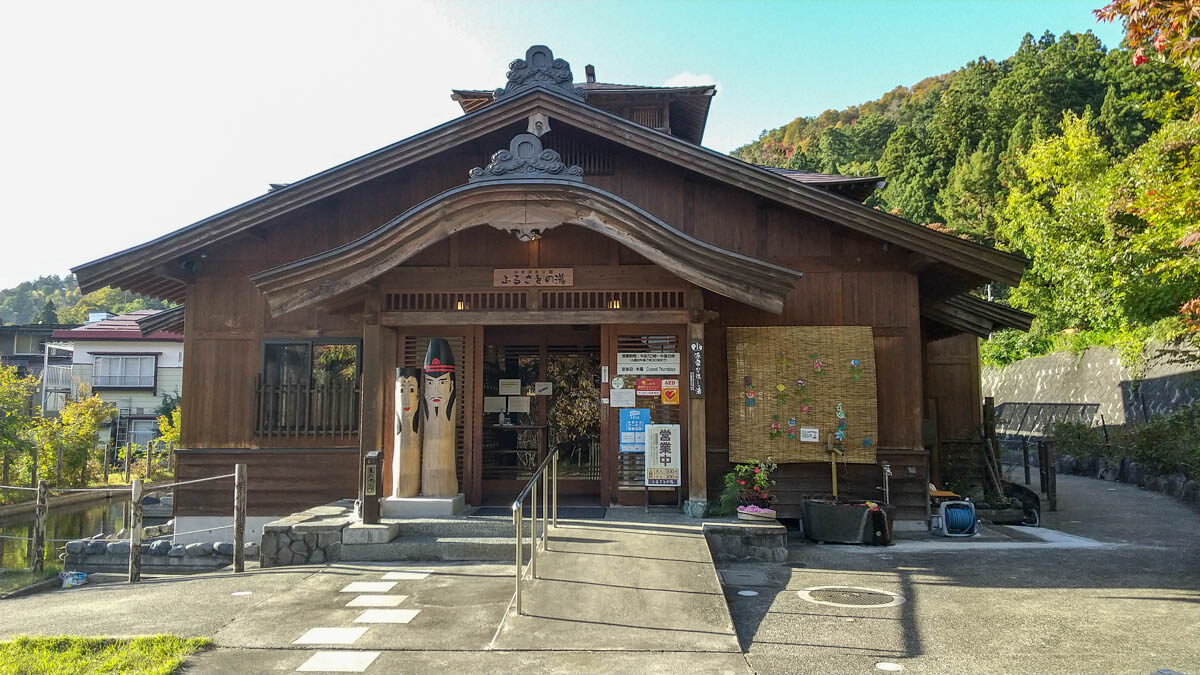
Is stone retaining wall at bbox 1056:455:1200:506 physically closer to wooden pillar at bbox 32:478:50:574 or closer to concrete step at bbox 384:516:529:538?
concrete step at bbox 384:516:529:538

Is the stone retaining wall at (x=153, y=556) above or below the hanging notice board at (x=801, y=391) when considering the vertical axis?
below

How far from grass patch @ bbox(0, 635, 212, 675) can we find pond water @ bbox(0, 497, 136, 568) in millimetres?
8162

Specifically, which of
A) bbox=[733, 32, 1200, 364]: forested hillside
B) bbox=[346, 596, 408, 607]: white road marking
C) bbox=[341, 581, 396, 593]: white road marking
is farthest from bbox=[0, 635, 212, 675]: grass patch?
bbox=[733, 32, 1200, 364]: forested hillside

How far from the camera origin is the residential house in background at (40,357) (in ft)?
118

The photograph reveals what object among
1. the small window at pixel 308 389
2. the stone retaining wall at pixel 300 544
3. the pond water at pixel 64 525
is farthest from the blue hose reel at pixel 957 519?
the pond water at pixel 64 525

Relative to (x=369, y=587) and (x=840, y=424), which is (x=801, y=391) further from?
(x=369, y=587)

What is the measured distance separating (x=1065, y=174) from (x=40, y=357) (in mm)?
48979

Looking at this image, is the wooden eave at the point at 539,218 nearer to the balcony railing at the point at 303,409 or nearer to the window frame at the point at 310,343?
the window frame at the point at 310,343

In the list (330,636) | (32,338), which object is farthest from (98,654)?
(32,338)

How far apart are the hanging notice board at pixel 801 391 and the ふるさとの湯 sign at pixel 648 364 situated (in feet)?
2.66

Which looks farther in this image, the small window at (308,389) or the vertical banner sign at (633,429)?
the small window at (308,389)

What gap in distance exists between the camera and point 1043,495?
49.8ft

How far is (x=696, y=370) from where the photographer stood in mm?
9547

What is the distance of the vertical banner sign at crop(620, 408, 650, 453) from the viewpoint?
33.8ft
